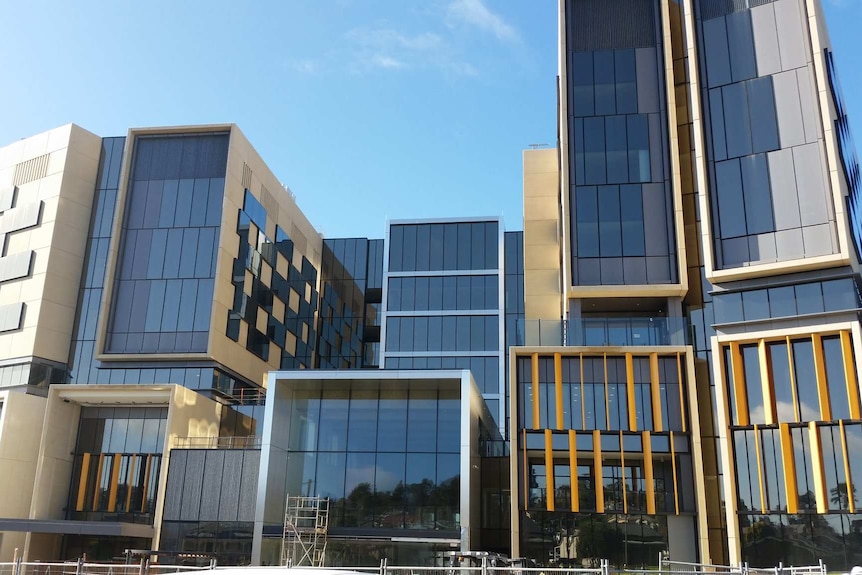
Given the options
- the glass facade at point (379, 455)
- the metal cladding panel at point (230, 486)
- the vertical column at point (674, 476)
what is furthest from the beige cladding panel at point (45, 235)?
the vertical column at point (674, 476)

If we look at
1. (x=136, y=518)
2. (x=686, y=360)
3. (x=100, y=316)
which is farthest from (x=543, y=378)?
(x=100, y=316)

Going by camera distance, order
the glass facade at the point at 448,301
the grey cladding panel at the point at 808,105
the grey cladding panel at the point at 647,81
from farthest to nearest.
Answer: the glass facade at the point at 448,301, the grey cladding panel at the point at 647,81, the grey cladding panel at the point at 808,105

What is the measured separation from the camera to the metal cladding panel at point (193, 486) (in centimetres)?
3797

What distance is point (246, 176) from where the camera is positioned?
Answer: 5166cm

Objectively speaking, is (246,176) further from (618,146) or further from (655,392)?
(655,392)

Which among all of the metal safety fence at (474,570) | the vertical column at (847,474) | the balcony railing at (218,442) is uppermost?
the balcony railing at (218,442)

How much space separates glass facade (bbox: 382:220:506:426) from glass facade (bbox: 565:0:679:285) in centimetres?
2211

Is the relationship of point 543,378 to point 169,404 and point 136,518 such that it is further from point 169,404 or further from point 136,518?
point 136,518

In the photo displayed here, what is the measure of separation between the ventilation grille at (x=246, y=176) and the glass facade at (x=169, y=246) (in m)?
1.86

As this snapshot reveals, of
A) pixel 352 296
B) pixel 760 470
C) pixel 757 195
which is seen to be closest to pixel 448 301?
pixel 352 296

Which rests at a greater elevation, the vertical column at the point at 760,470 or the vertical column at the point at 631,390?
the vertical column at the point at 631,390

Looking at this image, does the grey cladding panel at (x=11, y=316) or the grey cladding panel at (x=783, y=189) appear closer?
the grey cladding panel at (x=783, y=189)

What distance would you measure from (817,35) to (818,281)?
11244mm

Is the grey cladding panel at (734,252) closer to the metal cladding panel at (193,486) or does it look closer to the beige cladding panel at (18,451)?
the metal cladding panel at (193,486)
